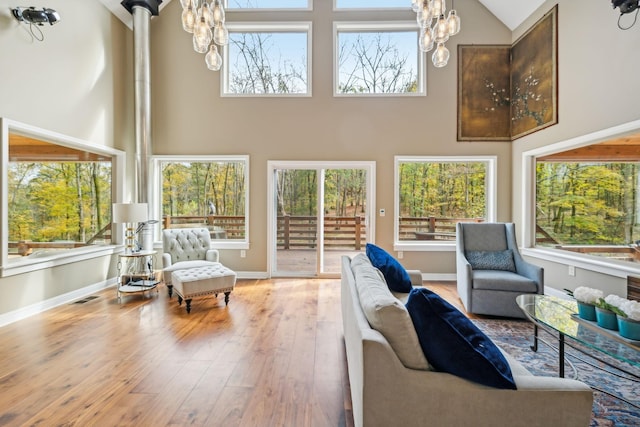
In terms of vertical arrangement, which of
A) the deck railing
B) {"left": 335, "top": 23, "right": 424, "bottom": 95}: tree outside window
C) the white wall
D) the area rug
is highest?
{"left": 335, "top": 23, "right": 424, "bottom": 95}: tree outside window

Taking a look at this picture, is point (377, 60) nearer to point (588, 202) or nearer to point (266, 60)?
point (266, 60)

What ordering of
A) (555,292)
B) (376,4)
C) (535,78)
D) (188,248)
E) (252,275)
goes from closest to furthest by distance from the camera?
(555,292) < (535,78) < (188,248) < (376,4) < (252,275)

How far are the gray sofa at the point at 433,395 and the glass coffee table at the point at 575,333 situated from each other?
2.56 ft

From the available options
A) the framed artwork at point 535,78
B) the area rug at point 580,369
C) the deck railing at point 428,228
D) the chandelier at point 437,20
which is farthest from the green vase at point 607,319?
the deck railing at point 428,228

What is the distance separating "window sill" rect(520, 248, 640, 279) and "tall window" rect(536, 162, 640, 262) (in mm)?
86

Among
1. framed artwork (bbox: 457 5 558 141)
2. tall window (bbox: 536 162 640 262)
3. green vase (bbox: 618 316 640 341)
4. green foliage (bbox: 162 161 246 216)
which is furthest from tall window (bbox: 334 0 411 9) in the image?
green vase (bbox: 618 316 640 341)

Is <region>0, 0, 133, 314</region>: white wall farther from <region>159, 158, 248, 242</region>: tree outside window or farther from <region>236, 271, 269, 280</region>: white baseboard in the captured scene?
<region>236, 271, 269, 280</region>: white baseboard

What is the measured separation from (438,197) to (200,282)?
4.06 m

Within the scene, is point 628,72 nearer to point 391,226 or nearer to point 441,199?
point 441,199

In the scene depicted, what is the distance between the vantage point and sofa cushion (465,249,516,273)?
3.82 meters

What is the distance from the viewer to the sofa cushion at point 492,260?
3.82 meters

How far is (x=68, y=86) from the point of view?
402cm

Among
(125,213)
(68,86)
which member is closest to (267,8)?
(68,86)

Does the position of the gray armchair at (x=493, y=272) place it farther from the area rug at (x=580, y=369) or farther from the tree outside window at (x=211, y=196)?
the tree outside window at (x=211, y=196)
